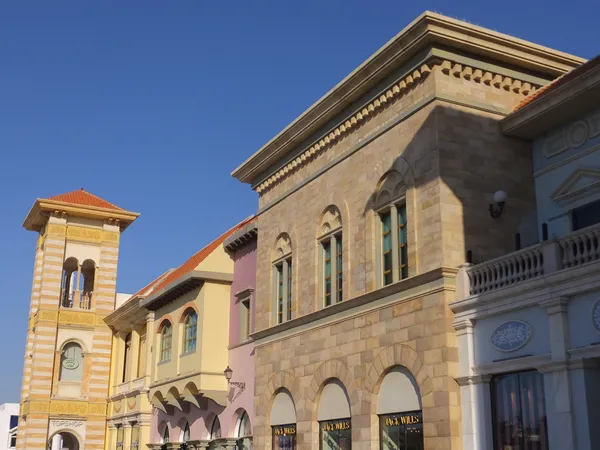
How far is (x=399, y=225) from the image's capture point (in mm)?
18125

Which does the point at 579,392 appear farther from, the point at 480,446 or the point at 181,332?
the point at 181,332

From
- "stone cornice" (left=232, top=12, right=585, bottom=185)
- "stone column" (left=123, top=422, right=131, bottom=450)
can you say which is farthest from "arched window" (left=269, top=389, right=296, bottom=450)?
"stone column" (left=123, top=422, right=131, bottom=450)

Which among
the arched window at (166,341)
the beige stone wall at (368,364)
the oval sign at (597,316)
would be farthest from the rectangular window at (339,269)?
the arched window at (166,341)

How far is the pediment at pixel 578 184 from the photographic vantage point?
16.0 m

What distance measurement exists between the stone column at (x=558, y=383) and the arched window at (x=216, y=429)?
15.1 meters

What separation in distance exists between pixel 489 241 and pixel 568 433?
470 centimetres

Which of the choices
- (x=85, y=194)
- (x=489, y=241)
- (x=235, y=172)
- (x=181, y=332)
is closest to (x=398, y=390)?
(x=489, y=241)

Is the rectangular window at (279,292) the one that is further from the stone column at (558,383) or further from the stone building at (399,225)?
the stone column at (558,383)

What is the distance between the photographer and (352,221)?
1980 cm

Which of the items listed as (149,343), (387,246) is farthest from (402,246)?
(149,343)

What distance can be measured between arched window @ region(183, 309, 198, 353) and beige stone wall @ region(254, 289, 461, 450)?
5.88 metres

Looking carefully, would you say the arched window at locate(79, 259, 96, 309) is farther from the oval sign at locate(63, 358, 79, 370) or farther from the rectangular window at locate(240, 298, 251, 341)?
the rectangular window at locate(240, 298, 251, 341)

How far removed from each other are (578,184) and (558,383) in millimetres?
4673

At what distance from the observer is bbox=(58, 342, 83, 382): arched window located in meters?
39.6
